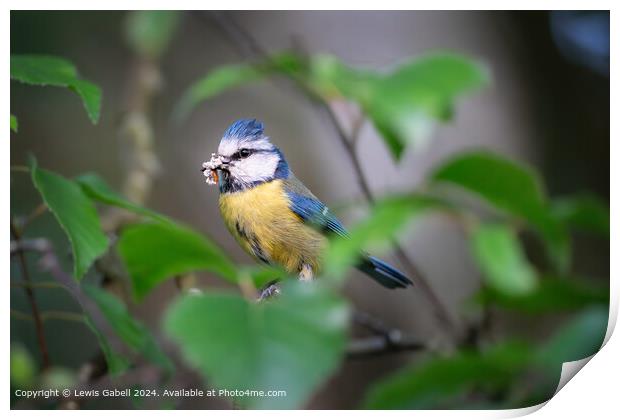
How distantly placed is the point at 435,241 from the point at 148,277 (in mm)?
459

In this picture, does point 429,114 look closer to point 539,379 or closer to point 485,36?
point 539,379

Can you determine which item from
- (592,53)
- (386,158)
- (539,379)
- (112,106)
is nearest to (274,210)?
(386,158)

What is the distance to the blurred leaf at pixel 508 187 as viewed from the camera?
0.32 m

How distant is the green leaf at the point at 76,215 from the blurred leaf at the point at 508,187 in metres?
0.33

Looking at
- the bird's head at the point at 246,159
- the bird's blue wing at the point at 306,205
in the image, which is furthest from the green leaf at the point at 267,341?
the bird's head at the point at 246,159

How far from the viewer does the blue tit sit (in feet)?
2.70

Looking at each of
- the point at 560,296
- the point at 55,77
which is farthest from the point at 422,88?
the point at 55,77

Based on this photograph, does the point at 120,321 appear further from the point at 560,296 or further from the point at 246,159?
the point at 560,296

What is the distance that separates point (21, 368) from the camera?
2.49ft

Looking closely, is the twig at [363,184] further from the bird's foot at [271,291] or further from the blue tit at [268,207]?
the blue tit at [268,207]

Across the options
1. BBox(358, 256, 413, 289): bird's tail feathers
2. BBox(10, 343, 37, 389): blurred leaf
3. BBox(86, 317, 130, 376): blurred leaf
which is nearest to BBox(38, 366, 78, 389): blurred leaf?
BBox(10, 343, 37, 389): blurred leaf

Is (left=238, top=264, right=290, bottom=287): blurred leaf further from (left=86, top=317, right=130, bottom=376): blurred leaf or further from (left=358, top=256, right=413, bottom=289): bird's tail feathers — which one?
(left=358, top=256, right=413, bottom=289): bird's tail feathers

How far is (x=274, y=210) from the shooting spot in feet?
2.87

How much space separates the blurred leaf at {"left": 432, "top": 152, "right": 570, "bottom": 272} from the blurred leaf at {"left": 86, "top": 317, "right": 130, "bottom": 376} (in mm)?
374
